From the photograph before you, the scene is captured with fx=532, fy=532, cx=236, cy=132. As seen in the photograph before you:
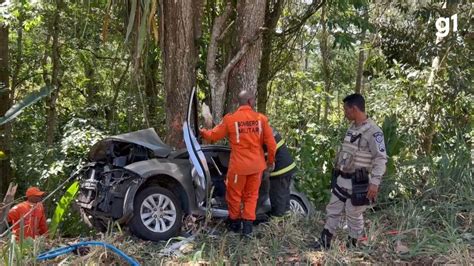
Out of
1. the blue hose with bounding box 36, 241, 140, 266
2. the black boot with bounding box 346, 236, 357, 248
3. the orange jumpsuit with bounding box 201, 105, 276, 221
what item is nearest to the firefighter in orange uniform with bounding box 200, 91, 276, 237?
the orange jumpsuit with bounding box 201, 105, 276, 221

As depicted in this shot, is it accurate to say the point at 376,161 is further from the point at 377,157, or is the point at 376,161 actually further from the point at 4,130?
the point at 4,130

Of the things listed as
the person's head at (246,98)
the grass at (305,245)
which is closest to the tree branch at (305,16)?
the person's head at (246,98)

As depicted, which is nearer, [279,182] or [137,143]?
[137,143]

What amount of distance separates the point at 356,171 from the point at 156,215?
2.20 m

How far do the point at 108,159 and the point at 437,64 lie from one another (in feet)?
23.1

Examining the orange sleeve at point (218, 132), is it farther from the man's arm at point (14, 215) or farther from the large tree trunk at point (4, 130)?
the large tree trunk at point (4, 130)

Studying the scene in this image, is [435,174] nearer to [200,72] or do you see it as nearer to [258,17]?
[258,17]

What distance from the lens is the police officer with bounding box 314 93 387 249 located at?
514 centimetres

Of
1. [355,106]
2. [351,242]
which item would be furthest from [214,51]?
[351,242]

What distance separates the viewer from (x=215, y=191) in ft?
21.1

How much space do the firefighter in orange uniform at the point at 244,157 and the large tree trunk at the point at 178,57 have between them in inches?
67.3

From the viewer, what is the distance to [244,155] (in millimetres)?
5914

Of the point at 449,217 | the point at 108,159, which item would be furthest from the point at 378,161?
the point at 108,159

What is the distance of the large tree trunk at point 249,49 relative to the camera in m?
7.91
